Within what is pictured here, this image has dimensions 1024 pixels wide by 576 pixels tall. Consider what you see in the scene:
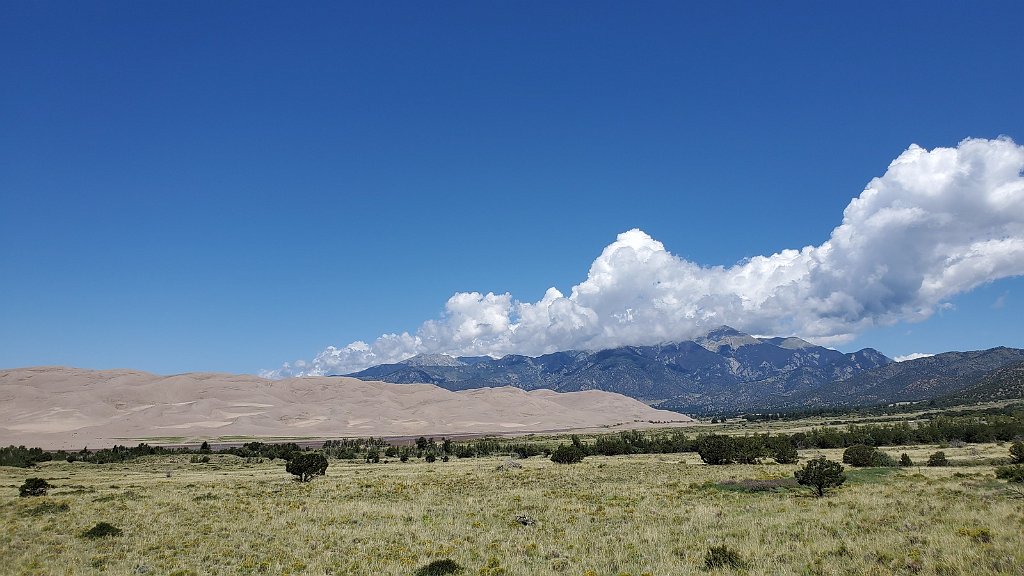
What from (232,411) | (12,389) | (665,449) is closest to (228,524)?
(665,449)

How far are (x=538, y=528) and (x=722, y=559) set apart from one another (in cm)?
863

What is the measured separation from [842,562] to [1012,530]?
6145 mm

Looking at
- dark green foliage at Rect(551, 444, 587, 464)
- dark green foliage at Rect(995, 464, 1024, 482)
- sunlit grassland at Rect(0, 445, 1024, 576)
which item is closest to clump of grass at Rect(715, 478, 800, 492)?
sunlit grassland at Rect(0, 445, 1024, 576)

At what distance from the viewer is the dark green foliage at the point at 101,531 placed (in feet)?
73.2

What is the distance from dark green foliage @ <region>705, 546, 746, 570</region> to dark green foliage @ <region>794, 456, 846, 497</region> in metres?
15.6

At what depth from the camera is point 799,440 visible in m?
77.6

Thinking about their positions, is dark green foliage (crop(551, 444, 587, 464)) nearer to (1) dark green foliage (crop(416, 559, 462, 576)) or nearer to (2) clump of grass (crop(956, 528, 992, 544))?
(1) dark green foliage (crop(416, 559, 462, 576))

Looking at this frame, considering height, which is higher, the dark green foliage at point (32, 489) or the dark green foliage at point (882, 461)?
the dark green foliage at point (32, 489)

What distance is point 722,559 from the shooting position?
16.1 m

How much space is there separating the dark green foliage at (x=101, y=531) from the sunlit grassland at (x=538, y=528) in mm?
506

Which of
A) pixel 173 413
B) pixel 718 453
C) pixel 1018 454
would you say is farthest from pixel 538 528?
pixel 173 413

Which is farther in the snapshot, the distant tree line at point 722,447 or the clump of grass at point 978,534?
the distant tree line at point 722,447

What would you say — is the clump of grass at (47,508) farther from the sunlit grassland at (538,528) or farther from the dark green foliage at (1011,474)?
the dark green foliage at (1011,474)

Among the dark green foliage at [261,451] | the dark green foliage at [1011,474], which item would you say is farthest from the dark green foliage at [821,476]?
the dark green foliage at [261,451]
